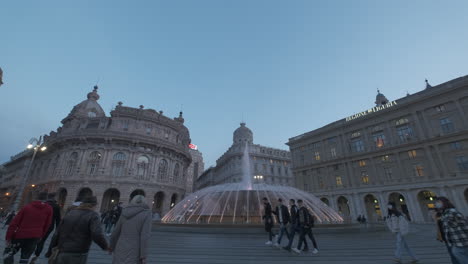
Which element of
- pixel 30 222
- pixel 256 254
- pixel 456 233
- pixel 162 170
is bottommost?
pixel 256 254

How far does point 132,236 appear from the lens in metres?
3.69

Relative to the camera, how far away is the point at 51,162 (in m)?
39.6

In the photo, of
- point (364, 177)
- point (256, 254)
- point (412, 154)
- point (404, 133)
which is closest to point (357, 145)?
point (364, 177)

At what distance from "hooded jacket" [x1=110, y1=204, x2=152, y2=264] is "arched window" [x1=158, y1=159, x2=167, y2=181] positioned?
38.4m

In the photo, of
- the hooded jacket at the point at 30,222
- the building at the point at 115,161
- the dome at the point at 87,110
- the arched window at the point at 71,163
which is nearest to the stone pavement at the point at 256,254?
the hooded jacket at the point at 30,222

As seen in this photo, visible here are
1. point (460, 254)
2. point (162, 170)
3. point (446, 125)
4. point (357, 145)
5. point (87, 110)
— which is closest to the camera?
point (460, 254)

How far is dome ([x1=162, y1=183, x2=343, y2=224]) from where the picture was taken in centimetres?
1505

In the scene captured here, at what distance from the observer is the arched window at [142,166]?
37.6 metres

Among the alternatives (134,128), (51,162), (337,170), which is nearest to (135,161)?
(134,128)

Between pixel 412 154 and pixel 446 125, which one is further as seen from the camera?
pixel 412 154

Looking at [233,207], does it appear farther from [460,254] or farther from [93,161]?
[93,161]

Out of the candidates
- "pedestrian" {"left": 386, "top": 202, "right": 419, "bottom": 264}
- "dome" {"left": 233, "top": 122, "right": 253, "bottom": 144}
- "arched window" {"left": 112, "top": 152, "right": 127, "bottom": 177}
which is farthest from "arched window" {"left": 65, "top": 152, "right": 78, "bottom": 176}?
"dome" {"left": 233, "top": 122, "right": 253, "bottom": 144}

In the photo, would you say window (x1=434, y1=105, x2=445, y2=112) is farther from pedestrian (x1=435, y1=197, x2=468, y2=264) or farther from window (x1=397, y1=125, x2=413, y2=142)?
pedestrian (x1=435, y1=197, x2=468, y2=264)

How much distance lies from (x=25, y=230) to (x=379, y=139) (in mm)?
45063
